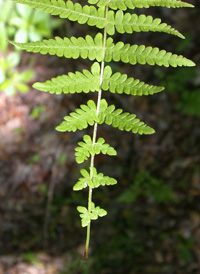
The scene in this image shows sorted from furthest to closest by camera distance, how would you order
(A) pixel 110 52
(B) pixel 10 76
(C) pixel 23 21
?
1. (B) pixel 10 76
2. (C) pixel 23 21
3. (A) pixel 110 52

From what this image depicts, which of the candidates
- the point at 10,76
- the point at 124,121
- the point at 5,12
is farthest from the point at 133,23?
the point at 10,76

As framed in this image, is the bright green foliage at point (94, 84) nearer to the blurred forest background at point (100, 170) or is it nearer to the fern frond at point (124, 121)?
the fern frond at point (124, 121)

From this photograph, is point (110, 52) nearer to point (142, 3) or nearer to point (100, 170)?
point (142, 3)

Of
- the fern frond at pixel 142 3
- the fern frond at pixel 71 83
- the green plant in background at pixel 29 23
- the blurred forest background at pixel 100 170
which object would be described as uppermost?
the green plant in background at pixel 29 23

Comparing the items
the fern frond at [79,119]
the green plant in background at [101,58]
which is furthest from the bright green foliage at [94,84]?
the fern frond at [79,119]

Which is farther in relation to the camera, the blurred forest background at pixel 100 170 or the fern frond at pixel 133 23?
the blurred forest background at pixel 100 170

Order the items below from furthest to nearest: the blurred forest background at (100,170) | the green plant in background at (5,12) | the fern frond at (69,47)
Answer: the blurred forest background at (100,170)
the green plant in background at (5,12)
the fern frond at (69,47)

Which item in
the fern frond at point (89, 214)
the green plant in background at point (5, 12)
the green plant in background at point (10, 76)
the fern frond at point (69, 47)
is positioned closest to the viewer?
the fern frond at point (69, 47)

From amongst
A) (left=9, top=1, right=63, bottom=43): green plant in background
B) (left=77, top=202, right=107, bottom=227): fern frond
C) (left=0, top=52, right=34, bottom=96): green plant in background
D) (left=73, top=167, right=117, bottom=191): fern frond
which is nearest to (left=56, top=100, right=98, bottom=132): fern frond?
(left=73, top=167, right=117, bottom=191): fern frond
